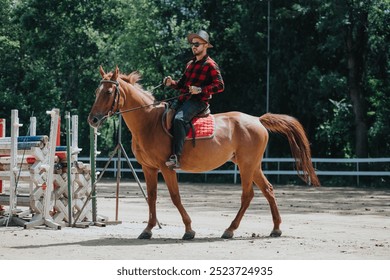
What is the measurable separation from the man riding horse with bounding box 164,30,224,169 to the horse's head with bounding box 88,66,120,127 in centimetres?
84

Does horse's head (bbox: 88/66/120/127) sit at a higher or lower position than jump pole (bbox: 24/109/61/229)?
higher

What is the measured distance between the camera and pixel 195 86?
501 inches

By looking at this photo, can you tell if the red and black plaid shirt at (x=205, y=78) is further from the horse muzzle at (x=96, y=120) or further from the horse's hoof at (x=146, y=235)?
the horse's hoof at (x=146, y=235)

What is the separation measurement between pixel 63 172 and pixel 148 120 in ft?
8.95

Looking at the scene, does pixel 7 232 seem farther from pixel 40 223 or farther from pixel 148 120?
pixel 148 120

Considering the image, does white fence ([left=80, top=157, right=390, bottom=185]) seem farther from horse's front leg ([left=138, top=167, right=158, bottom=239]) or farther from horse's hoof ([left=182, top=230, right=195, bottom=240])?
horse's hoof ([left=182, top=230, right=195, bottom=240])

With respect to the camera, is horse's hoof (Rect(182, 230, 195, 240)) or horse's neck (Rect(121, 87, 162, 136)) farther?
horse's neck (Rect(121, 87, 162, 136))

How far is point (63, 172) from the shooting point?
14844 millimetres

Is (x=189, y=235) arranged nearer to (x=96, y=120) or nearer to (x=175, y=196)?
(x=175, y=196)

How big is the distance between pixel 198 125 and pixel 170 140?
0.51 meters

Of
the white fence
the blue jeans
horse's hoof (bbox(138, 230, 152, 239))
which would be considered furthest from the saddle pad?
the white fence

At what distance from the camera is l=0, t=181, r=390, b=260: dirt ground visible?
10.5 metres

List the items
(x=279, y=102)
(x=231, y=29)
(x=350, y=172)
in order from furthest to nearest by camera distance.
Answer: (x=231, y=29), (x=279, y=102), (x=350, y=172)

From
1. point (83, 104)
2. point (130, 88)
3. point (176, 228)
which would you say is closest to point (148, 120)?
point (130, 88)
